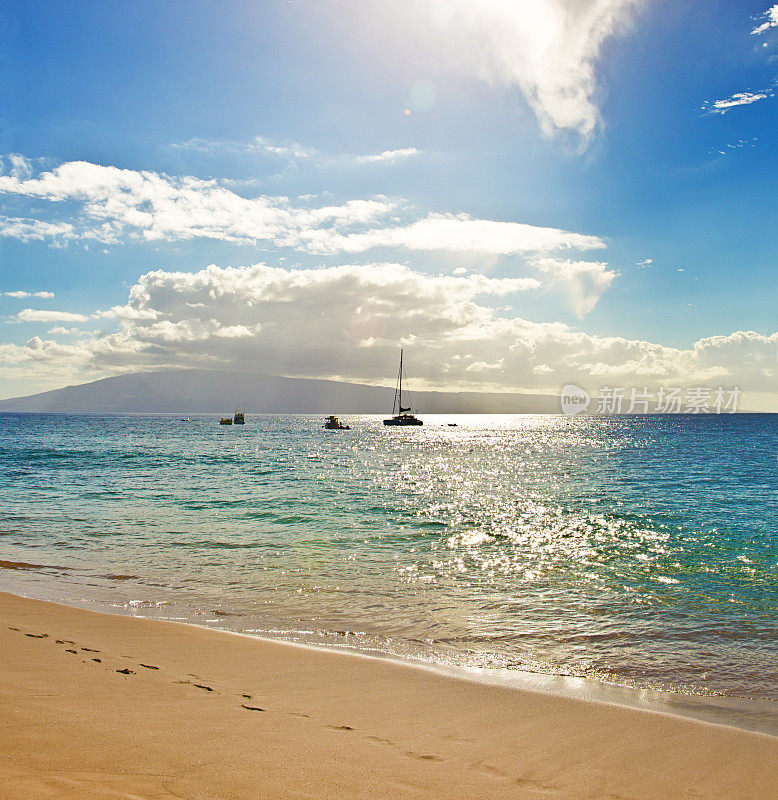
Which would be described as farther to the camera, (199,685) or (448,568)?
(448,568)

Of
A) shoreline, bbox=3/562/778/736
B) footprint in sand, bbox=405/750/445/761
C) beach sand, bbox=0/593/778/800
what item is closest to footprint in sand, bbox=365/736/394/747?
beach sand, bbox=0/593/778/800

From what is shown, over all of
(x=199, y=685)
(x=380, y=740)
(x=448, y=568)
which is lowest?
(x=448, y=568)

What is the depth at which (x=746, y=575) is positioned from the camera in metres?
15.3

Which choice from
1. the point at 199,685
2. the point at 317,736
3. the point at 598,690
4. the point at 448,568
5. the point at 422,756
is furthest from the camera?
the point at 448,568

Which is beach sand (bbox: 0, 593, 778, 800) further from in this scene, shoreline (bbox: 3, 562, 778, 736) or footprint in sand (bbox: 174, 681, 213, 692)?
shoreline (bbox: 3, 562, 778, 736)

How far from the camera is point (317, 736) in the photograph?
5609mm

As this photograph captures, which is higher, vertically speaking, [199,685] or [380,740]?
[380,740]

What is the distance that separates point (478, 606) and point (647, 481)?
34.4 m

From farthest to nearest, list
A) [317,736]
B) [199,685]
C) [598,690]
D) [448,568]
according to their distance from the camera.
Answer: [448,568]
[598,690]
[199,685]
[317,736]

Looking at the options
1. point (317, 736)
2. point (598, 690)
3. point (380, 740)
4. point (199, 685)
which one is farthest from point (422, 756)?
point (598, 690)

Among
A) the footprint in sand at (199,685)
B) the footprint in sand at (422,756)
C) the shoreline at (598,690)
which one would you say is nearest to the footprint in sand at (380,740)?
the footprint in sand at (422,756)

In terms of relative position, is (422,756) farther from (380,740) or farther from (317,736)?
(317,736)

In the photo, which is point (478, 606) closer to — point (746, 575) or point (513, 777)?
point (513, 777)

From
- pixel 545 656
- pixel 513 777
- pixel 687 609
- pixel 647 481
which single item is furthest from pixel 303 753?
pixel 647 481
